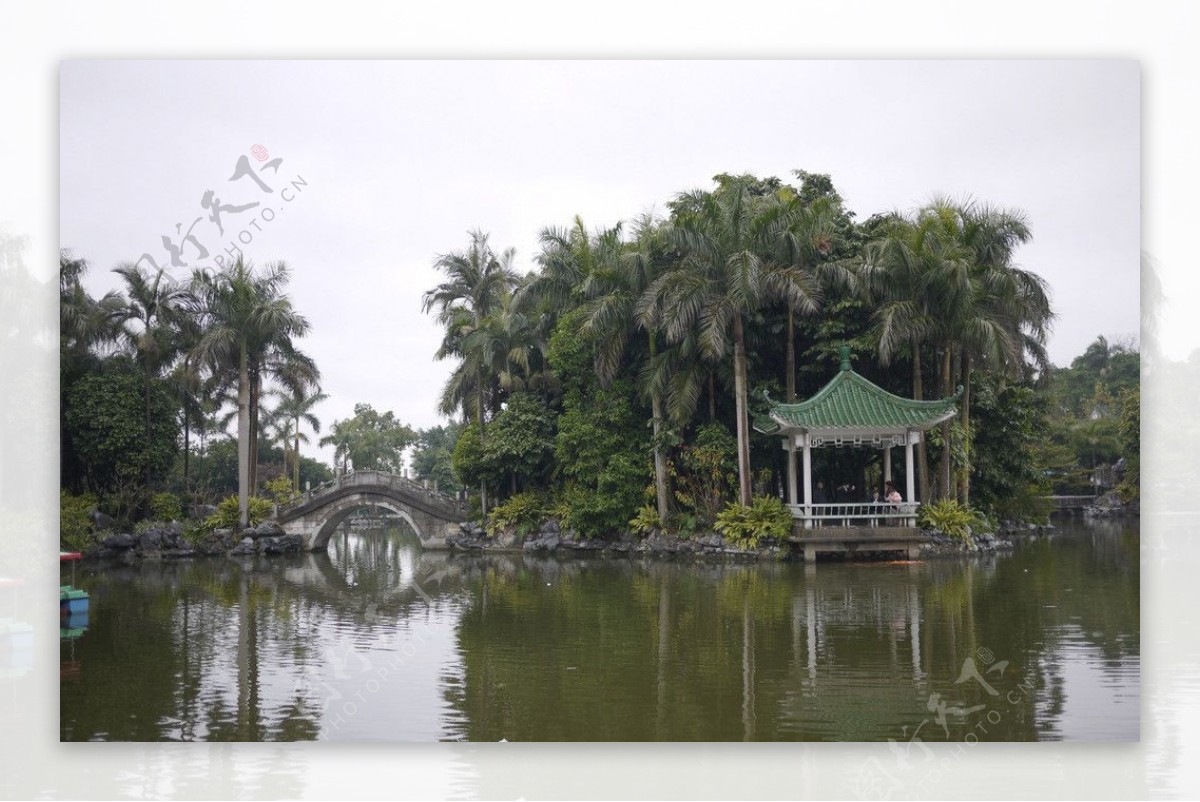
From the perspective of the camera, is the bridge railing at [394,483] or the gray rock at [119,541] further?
the bridge railing at [394,483]

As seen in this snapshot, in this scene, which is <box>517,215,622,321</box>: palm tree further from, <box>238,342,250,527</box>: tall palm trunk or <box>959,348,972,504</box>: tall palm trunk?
<box>959,348,972,504</box>: tall palm trunk

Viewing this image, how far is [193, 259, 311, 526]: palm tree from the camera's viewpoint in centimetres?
1211

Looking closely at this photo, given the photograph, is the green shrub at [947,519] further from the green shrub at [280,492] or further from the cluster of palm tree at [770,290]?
the green shrub at [280,492]

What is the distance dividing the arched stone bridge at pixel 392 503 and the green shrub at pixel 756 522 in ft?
21.3

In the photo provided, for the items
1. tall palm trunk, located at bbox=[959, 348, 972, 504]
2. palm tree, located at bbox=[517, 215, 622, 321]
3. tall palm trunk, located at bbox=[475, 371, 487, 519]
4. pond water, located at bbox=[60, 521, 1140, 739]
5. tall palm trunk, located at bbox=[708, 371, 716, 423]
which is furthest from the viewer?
tall palm trunk, located at bbox=[475, 371, 487, 519]

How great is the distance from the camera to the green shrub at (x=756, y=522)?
14672 millimetres

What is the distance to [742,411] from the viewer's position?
15609mm

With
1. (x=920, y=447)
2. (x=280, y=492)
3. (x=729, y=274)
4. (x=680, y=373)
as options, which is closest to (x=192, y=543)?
(x=280, y=492)

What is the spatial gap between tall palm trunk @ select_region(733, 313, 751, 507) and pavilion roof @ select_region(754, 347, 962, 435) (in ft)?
2.05

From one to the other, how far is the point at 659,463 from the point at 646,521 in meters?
0.96

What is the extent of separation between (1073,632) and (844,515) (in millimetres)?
6498

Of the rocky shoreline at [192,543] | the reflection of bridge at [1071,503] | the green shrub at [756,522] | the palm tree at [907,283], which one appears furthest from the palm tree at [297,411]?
the reflection of bridge at [1071,503]

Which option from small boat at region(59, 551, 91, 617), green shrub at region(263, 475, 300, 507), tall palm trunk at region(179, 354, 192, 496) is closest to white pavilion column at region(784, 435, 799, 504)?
tall palm trunk at region(179, 354, 192, 496)
